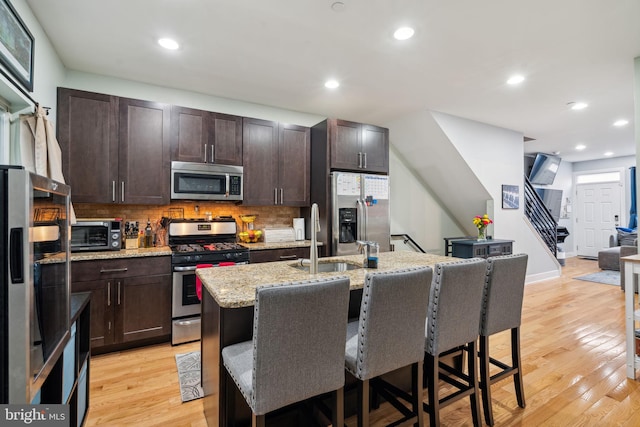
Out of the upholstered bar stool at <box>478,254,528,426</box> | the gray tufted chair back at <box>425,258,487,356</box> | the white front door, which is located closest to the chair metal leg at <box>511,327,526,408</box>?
the upholstered bar stool at <box>478,254,528,426</box>

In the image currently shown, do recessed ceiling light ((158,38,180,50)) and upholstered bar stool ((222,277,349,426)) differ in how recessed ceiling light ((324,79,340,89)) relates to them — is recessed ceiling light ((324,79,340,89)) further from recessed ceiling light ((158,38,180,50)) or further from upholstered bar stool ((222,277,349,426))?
upholstered bar stool ((222,277,349,426))

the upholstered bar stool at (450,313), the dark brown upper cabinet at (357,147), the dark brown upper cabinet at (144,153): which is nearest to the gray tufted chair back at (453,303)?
the upholstered bar stool at (450,313)

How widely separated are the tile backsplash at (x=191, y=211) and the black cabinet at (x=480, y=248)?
2.62 metres

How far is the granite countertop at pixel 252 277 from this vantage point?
1.47m

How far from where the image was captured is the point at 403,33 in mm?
2598

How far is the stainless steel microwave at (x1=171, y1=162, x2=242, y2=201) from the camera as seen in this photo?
3445 mm

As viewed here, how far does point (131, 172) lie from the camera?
3.24 metres

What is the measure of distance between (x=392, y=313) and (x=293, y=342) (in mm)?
504

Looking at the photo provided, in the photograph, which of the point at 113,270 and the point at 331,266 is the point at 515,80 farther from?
the point at 113,270

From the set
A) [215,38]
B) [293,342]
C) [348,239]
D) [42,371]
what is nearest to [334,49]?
[215,38]

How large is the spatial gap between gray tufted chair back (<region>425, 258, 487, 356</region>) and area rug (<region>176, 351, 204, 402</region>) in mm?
1694

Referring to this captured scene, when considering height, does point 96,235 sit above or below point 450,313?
above

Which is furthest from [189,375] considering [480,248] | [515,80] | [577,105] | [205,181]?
[577,105]

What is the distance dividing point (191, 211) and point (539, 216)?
6.77 meters
